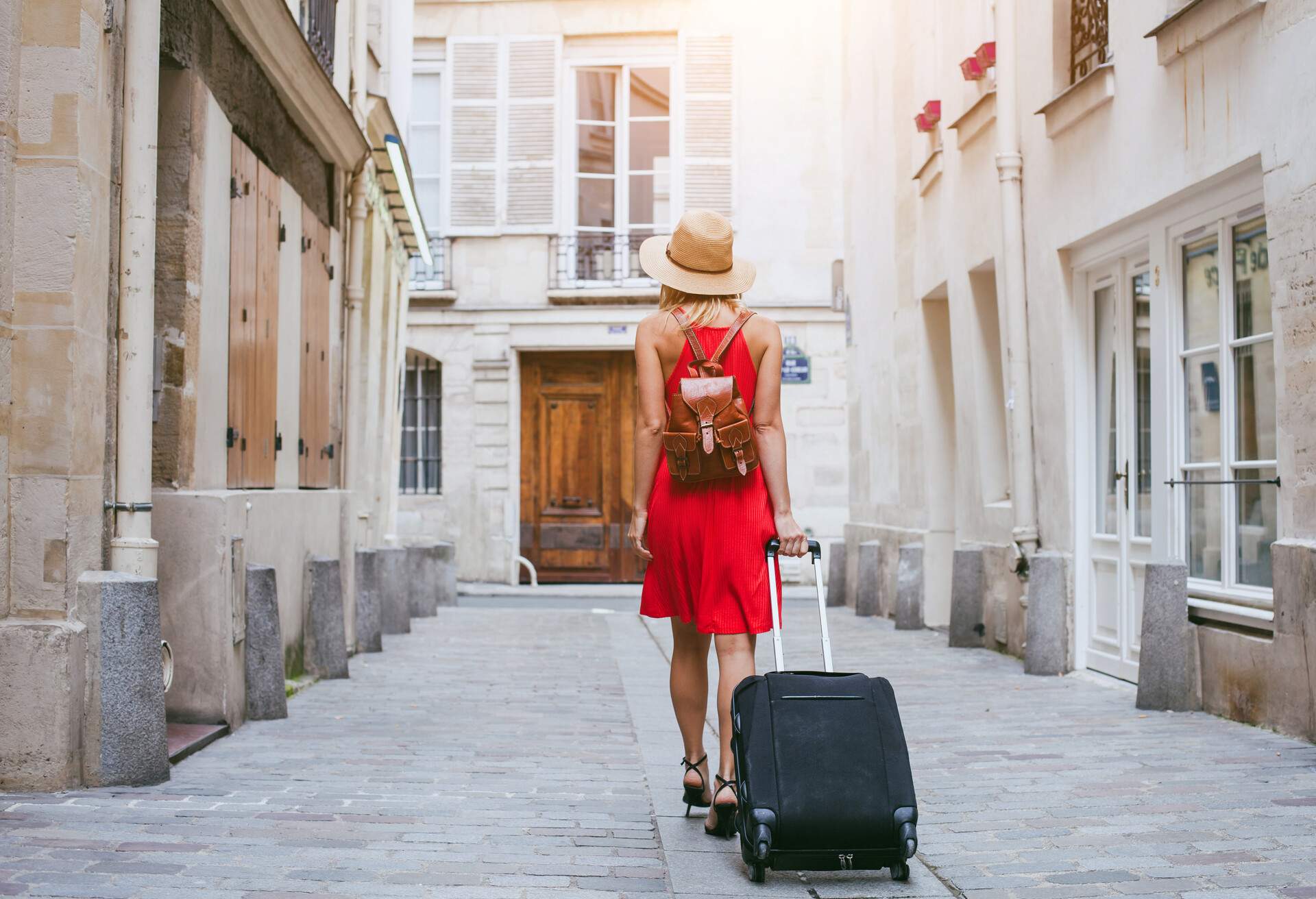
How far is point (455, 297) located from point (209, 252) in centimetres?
1246

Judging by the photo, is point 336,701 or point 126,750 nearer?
point 126,750

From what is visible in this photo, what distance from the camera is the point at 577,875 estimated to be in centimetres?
382

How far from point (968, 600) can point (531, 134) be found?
11027mm

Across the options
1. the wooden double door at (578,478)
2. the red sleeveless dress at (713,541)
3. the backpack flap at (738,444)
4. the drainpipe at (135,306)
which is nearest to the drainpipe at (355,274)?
the drainpipe at (135,306)

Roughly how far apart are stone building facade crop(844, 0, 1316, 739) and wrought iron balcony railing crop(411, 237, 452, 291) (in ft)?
25.0

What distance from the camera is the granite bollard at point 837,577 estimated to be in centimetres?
1484

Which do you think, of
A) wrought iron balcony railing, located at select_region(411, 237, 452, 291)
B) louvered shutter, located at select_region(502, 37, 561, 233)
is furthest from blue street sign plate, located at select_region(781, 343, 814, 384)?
wrought iron balcony railing, located at select_region(411, 237, 452, 291)

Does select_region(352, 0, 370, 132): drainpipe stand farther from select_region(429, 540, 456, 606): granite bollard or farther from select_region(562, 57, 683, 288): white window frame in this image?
select_region(562, 57, 683, 288): white window frame

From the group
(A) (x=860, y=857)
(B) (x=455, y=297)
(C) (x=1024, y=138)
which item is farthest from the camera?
(B) (x=455, y=297)

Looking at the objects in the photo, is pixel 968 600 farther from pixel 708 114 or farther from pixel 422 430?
pixel 422 430

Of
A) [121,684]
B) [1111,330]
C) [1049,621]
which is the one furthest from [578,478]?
[121,684]

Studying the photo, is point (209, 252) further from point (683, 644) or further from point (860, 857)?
point (860, 857)

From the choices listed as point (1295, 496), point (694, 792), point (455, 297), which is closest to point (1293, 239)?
point (1295, 496)

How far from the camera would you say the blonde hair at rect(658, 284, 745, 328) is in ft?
14.2
